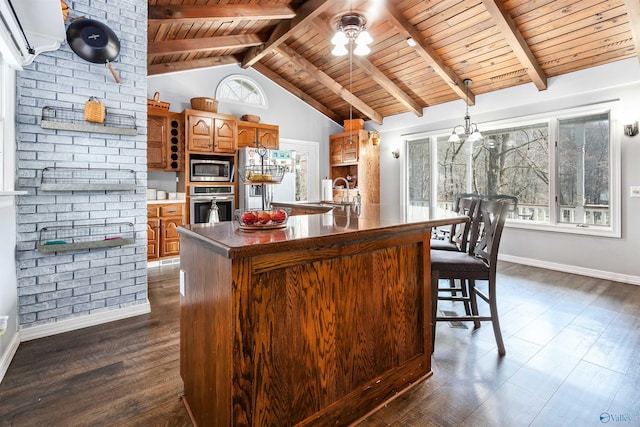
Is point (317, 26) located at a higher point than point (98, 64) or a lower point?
higher

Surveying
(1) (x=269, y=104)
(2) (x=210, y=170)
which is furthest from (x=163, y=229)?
(1) (x=269, y=104)

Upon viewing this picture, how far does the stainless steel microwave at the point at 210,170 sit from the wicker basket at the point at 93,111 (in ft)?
8.23

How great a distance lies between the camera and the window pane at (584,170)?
4152 mm

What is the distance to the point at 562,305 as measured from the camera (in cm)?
315

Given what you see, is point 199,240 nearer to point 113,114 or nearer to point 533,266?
point 113,114

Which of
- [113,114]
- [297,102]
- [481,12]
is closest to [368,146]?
[297,102]

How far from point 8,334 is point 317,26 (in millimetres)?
4562

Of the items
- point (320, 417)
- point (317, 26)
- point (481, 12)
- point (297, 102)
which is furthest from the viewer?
point (297, 102)

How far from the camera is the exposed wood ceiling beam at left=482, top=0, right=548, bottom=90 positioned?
11.6 ft

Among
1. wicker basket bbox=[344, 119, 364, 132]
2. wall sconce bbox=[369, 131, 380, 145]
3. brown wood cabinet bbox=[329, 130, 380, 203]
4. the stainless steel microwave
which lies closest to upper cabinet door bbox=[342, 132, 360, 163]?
brown wood cabinet bbox=[329, 130, 380, 203]

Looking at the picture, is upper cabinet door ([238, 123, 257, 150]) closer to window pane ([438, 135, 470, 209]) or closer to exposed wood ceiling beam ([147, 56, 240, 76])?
exposed wood ceiling beam ([147, 56, 240, 76])

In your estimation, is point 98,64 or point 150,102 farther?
point 150,102

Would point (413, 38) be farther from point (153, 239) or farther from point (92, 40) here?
point (153, 239)

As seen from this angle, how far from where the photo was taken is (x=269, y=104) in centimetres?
635
